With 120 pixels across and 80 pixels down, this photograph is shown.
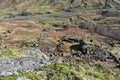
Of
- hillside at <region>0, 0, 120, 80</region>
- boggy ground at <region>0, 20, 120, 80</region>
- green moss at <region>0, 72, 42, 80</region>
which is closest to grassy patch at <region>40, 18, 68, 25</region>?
hillside at <region>0, 0, 120, 80</region>

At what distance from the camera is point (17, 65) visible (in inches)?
1086

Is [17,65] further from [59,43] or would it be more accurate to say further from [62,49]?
[59,43]

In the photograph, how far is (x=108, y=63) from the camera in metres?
66.4

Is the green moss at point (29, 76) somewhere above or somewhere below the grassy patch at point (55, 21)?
above

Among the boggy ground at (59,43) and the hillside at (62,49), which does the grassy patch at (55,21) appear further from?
the boggy ground at (59,43)

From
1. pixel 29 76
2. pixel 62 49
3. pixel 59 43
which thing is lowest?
pixel 59 43

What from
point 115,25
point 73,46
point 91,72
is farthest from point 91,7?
point 91,72

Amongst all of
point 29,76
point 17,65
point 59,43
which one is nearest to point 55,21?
point 59,43

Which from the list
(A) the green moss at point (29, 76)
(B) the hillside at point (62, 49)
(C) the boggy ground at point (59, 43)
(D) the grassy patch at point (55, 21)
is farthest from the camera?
(D) the grassy patch at point (55, 21)

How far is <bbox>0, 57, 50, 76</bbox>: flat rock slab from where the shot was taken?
85.6 ft

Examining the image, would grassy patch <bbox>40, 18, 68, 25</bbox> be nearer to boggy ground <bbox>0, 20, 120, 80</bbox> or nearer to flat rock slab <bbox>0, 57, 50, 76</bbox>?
boggy ground <bbox>0, 20, 120, 80</bbox>

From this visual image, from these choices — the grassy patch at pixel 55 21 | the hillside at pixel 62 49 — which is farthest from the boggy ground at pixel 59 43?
the grassy patch at pixel 55 21

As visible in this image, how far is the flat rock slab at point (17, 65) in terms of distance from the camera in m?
26.1

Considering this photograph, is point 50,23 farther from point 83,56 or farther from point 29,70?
point 29,70
